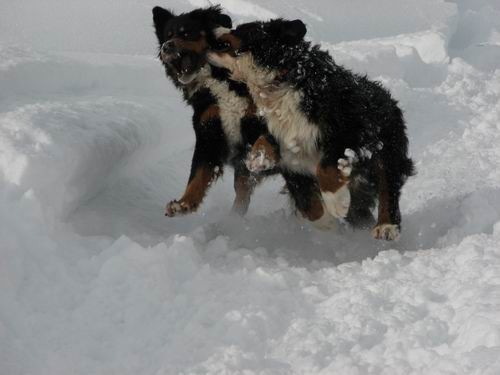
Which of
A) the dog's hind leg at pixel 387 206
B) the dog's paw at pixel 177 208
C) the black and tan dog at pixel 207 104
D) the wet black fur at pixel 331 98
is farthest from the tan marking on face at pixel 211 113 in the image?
the dog's hind leg at pixel 387 206

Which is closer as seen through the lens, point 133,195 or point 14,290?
point 14,290

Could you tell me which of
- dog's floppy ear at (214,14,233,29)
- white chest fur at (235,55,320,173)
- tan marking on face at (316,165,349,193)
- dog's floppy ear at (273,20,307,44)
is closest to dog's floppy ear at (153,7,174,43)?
dog's floppy ear at (214,14,233,29)

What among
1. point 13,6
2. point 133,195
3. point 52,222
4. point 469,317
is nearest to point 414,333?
point 469,317

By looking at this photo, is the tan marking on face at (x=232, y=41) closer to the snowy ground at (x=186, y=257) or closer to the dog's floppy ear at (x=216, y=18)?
the dog's floppy ear at (x=216, y=18)

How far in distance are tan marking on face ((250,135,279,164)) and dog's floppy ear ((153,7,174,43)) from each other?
1203mm

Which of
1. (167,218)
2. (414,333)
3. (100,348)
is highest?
(414,333)

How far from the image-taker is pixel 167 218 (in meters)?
4.85

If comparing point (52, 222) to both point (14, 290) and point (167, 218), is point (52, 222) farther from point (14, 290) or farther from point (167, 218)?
point (167, 218)

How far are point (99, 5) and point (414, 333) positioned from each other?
28.2 ft

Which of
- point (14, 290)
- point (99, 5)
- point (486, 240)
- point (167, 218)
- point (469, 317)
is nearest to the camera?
point (469, 317)

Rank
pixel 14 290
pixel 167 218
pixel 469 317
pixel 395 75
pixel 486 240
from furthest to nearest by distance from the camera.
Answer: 1. pixel 395 75
2. pixel 167 218
3. pixel 486 240
4. pixel 14 290
5. pixel 469 317

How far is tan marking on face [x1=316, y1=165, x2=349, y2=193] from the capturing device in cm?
415

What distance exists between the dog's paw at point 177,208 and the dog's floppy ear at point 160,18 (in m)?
1.34

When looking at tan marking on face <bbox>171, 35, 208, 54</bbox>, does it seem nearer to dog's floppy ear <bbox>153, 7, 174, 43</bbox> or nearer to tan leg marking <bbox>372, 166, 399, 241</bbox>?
dog's floppy ear <bbox>153, 7, 174, 43</bbox>
